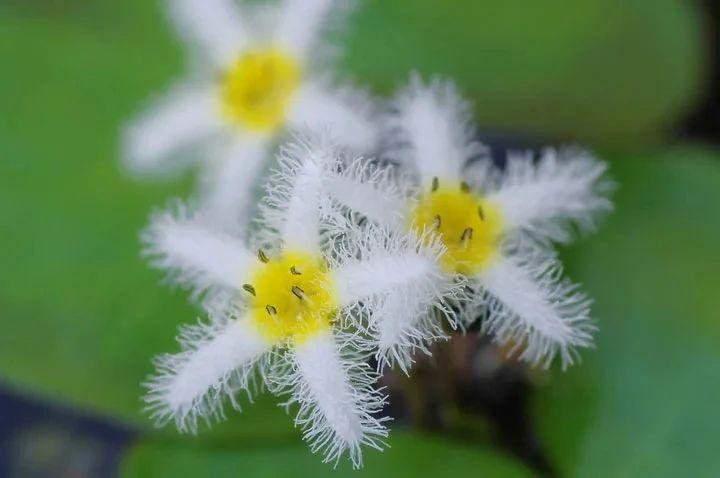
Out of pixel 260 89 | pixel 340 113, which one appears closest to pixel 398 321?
pixel 340 113

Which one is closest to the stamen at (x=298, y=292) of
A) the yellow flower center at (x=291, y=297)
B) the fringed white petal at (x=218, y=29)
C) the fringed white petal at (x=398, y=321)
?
the yellow flower center at (x=291, y=297)

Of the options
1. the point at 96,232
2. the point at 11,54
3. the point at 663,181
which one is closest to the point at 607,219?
the point at 663,181

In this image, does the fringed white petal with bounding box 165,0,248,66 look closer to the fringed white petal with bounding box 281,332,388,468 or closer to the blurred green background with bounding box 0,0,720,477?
the blurred green background with bounding box 0,0,720,477

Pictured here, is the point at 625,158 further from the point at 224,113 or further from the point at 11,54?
the point at 11,54

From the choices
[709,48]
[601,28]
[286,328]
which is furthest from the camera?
[709,48]

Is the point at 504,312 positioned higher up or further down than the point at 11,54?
further down

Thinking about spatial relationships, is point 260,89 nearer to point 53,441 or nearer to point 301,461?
point 301,461

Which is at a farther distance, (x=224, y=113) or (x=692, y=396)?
(x=224, y=113)
